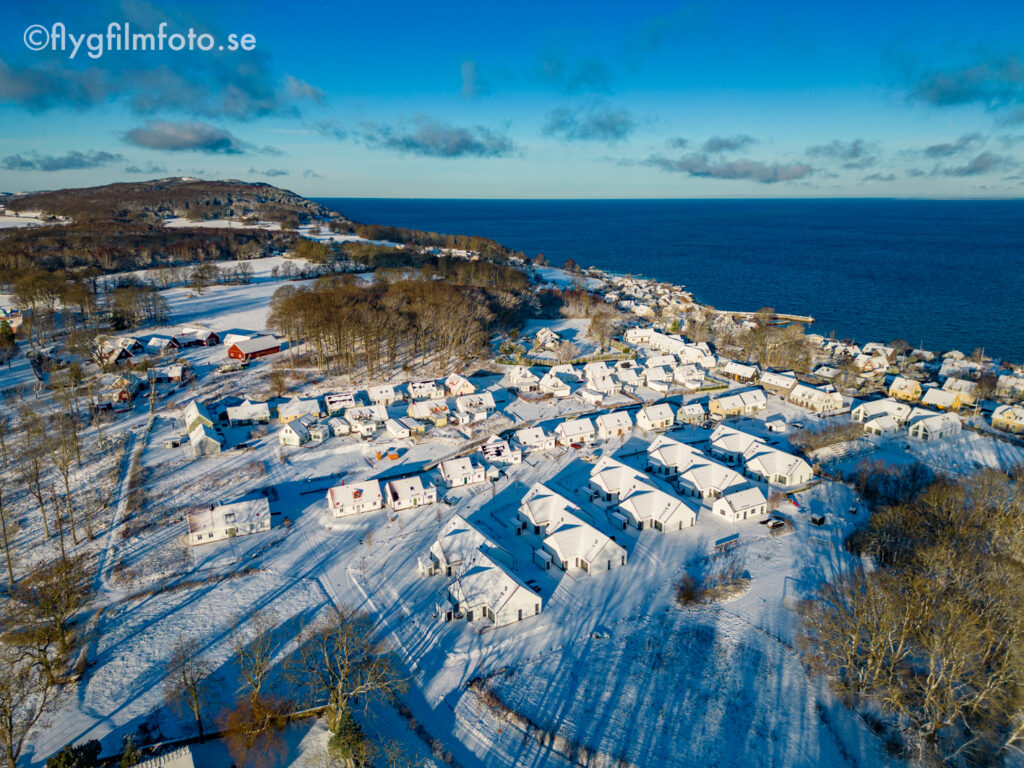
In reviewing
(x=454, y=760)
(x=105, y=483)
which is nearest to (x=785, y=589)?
(x=454, y=760)

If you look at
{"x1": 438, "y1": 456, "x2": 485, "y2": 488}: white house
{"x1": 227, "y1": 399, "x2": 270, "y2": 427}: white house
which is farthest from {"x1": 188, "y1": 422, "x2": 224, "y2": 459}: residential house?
{"x1": 438, "y1": 456, "x2": 485, "y2": 488}: white house

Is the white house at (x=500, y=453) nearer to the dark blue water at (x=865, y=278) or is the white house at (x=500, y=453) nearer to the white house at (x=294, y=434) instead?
the white house at (x=294, y=434)

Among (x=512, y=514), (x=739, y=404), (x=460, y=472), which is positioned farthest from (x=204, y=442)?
(x=739, y=404)

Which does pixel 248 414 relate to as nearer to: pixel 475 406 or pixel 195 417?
pixel 195 417

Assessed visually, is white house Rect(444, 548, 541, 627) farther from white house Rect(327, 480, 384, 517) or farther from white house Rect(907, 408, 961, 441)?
white house Rect(907, 408, 961, 441)

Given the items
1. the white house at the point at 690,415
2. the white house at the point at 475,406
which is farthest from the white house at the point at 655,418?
the white house at the point at 475,406
